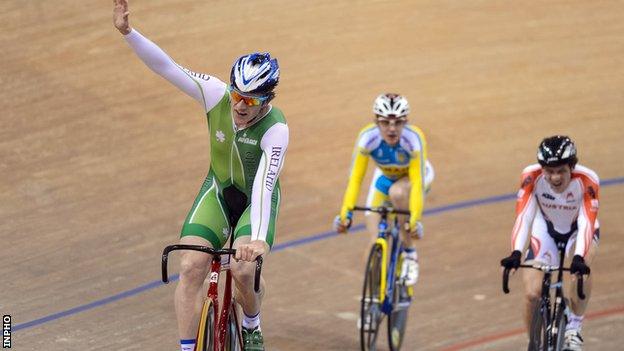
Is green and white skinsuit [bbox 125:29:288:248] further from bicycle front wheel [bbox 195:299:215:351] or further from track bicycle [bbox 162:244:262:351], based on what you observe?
bicycle front wheel [bbox 195:299:215:351]

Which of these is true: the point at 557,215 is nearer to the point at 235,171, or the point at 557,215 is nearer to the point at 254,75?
the point at 235,171

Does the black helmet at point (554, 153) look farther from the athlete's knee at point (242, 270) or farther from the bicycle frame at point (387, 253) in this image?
the athlete's knee at point (242, 270)

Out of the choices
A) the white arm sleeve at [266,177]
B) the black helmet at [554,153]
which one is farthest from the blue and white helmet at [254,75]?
the black helmet at [554,153]

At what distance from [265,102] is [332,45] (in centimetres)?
599

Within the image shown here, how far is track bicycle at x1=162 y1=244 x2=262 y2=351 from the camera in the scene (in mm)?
5133

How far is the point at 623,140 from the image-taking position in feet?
34.9

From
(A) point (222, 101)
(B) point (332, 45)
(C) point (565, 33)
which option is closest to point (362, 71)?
(B) point (332, 45)

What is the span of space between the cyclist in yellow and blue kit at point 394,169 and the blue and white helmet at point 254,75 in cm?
181

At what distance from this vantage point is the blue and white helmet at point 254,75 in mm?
5359

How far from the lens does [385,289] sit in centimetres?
713

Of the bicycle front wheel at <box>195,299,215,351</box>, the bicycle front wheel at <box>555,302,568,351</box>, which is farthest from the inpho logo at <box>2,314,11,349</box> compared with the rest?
the bicycle front wheel at <box>555,302,568,351</box>

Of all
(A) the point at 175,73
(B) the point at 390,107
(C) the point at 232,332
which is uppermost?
(A) the point at 175,73

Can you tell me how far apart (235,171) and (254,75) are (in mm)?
465

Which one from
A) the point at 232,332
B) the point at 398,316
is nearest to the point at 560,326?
the point at 398,316
